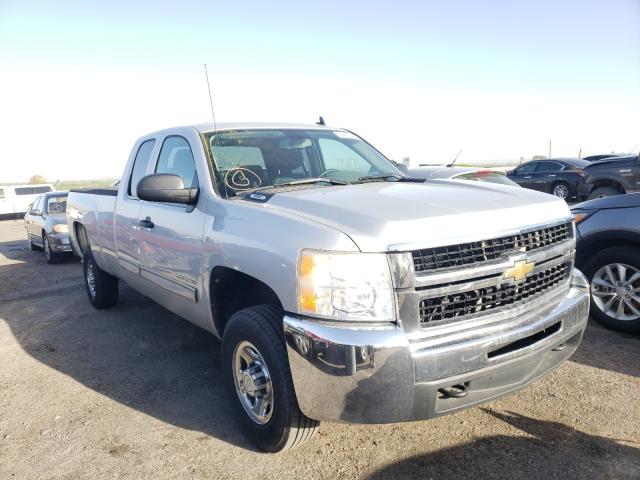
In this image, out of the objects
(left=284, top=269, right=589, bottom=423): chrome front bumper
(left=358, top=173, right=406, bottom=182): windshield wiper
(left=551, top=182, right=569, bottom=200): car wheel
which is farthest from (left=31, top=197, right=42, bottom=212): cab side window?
(left=551, top=182, right=569, bottom=200): car wheel

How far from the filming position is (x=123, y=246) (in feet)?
15.4

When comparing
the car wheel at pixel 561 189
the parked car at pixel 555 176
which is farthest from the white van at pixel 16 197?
the car wheel at pixel 561 189

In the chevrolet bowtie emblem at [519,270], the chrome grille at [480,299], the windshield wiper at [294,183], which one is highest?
the windshield wiper at [294,183]

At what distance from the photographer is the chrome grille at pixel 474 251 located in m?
2.31

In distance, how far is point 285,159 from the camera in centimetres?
378

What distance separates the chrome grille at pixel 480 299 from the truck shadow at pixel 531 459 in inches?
35.0

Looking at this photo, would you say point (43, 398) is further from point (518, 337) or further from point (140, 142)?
point (518, 337)

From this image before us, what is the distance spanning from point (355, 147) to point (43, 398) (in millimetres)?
3244

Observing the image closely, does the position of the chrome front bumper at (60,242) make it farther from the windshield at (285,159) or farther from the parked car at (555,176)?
the parked car at (555,176)

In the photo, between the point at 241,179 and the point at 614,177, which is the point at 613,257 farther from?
the point at 614,177

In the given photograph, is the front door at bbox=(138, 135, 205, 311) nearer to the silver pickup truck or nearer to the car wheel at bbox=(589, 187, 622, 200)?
the silver pickup truck

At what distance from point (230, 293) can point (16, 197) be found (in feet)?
85.4

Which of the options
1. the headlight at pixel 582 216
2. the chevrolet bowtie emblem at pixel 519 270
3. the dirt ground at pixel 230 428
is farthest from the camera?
the headlight at pixel 582 216

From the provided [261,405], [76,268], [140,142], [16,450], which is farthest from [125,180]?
[76,268]
